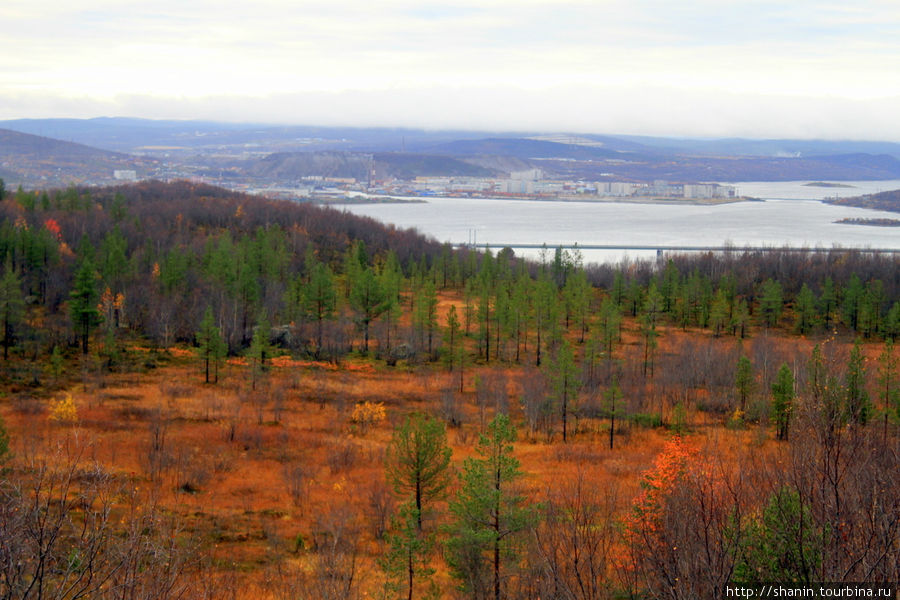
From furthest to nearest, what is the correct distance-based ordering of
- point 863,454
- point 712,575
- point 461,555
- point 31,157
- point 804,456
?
1. point 31,157
2. point 461,555
3. point 863,454
4. point 804,456
5. point 712,575

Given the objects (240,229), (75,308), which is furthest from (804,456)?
(240,229)

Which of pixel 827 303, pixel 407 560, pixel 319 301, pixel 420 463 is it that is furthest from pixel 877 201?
pixel 407 560

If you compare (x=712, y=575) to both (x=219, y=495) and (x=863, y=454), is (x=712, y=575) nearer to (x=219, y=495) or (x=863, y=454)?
(x=863, y=454)

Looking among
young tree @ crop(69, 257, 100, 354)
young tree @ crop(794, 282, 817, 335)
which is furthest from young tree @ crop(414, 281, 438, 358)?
young tree @ crop(794, 282, 817, 335)

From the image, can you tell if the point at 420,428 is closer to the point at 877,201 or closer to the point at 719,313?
the point at 719,313

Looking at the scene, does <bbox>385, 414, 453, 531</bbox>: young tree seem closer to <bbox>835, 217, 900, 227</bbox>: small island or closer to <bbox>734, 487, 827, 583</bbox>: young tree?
<bbox>734, 487, 827, 583</bbox>: young tree

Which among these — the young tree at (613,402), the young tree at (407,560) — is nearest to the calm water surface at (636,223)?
the young tree at (613,402)
